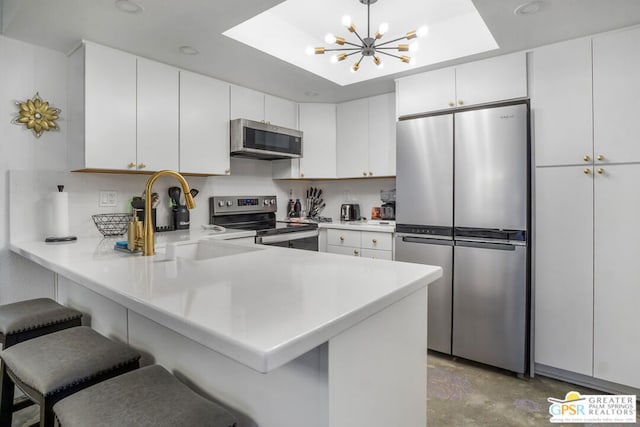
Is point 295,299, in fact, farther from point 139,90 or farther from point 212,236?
point 139,90

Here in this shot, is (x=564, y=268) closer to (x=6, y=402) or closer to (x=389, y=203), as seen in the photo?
(x=389, y=203)

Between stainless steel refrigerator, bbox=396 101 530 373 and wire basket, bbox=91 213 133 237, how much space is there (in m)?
2.12

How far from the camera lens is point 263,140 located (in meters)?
3.19

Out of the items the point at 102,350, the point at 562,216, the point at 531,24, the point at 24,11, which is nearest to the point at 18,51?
the point at 24,11

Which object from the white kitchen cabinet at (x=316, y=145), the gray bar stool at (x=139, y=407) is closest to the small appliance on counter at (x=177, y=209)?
the white kitchen cabinet at (x=316, y=145)

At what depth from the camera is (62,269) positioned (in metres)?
1.38

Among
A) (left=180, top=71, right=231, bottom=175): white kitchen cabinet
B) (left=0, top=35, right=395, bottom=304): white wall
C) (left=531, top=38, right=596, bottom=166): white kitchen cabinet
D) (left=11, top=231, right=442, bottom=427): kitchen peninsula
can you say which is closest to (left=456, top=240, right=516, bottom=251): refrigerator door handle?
(left=531, top=38, right=596, bottom=166): white kitchen cabinet

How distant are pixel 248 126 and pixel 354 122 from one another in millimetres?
1171

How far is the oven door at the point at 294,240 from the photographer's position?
3.04 meters

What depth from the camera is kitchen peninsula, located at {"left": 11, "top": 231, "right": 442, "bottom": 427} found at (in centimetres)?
73

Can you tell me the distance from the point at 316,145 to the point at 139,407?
3.12 meters

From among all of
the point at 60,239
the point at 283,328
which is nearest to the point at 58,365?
the point at 283,328
